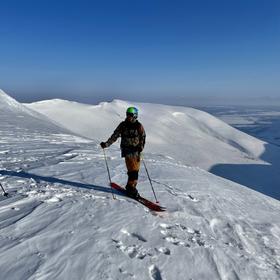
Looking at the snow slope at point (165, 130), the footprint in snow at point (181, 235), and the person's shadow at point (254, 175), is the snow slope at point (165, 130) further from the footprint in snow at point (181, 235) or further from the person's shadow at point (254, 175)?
the footprint in snow at point (181, 235)

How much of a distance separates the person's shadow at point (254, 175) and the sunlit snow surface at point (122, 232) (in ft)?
215

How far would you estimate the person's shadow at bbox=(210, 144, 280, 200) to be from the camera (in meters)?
80.4

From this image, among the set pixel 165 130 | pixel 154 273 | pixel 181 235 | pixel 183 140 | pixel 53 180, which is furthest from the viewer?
pixel 165 130

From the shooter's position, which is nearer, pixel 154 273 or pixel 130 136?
pixel 154 273

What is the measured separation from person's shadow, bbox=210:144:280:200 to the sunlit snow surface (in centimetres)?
6563

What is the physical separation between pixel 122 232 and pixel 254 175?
90.3 metres

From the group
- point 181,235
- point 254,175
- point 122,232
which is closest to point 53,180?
point 122,232

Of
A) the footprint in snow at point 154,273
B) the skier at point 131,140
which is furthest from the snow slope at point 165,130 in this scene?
the footprint in snow at point 154,273

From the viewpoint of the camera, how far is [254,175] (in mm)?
93500

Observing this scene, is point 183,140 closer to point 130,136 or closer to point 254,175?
point 254,175

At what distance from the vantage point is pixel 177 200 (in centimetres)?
1167

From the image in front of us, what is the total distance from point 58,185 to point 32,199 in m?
1.77

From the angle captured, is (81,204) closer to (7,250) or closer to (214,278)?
(7,250)

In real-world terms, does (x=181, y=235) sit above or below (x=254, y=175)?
above
